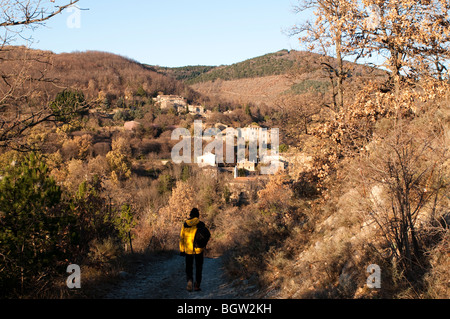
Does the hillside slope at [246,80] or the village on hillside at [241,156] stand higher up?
the hillside slope at [246,80]

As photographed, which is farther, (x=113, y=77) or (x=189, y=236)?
(x=113, y=77)

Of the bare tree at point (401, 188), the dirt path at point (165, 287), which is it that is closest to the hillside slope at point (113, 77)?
the dirt path at point (165, 287)

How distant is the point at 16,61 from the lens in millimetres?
6504

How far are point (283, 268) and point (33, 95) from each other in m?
6.11

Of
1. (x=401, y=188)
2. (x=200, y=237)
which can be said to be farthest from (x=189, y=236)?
(x=401, y=188)

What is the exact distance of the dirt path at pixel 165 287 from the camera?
24.1 feet

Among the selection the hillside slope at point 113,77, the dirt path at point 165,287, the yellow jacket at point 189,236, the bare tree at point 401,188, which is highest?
the hillside slope at point 113,77

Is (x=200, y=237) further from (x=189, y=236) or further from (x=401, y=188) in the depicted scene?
(x=401, y=188)

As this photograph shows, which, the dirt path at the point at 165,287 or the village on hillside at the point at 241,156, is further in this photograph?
the village on hillside at the point at 241,156

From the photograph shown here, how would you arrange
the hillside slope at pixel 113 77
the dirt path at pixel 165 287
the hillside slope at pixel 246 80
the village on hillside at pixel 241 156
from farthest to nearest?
the hillside slope at pixel 246 80, the hillside slope at pixel 113 77, the village on hillside at pixel 241 156, the dirt path at pixel 165 287

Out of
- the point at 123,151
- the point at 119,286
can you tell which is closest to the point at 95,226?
the point at 119,286

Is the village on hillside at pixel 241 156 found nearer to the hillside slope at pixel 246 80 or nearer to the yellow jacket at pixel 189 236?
the hillside slope at pixel 246 80

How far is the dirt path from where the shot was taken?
24.1ft

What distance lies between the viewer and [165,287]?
8.23 m
